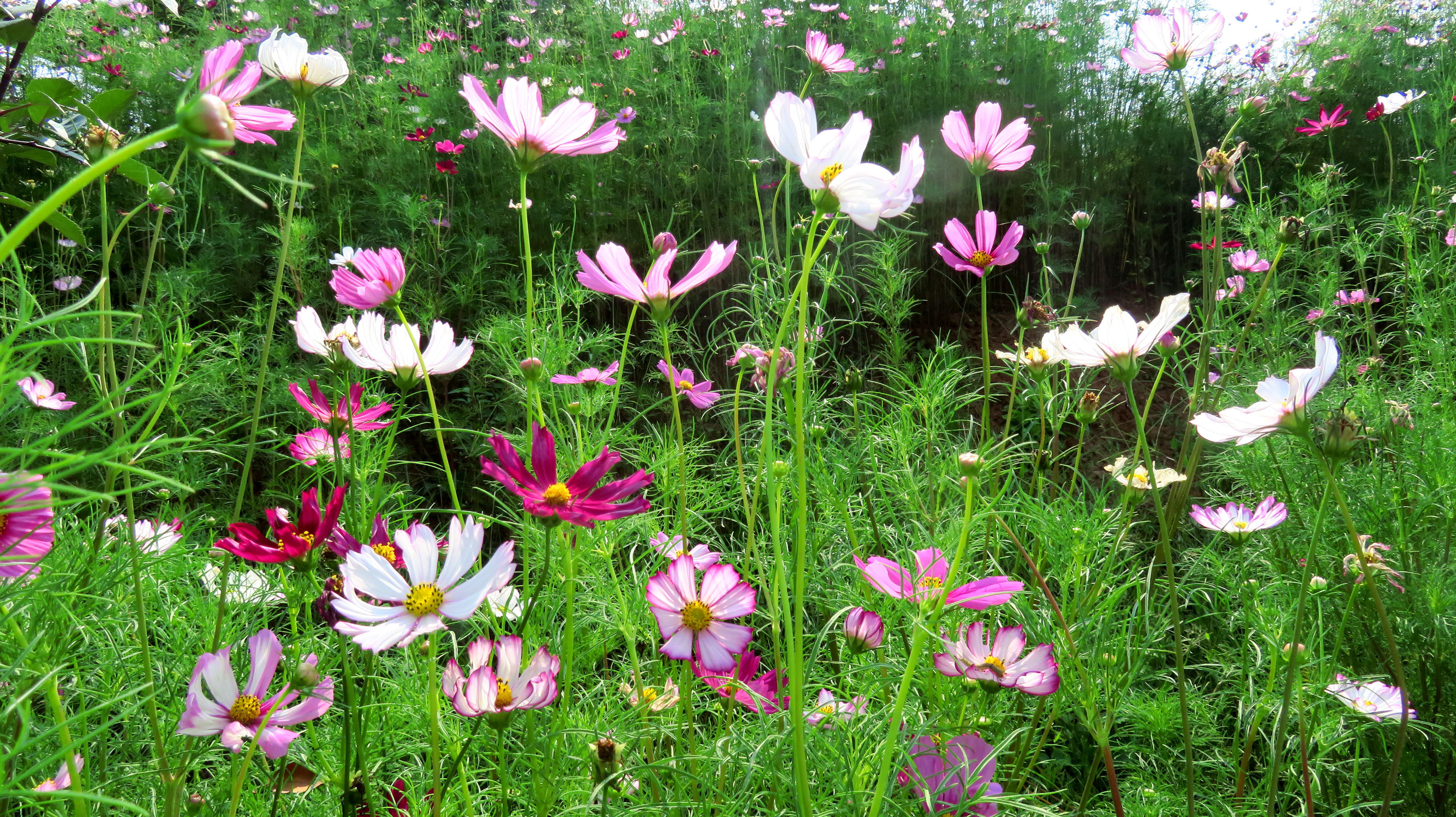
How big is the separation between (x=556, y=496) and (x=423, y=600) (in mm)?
103

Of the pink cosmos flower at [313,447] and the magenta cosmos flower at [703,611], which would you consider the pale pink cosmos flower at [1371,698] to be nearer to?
the magenta cosmos flower at [703,611]

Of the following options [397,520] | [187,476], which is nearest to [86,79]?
[187,476]

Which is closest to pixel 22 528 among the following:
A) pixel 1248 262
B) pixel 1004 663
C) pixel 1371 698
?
pixel 1004 663

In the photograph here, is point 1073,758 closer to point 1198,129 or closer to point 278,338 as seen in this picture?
point 278,338

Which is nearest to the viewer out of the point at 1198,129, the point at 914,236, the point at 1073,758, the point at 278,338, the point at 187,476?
the point at 1073,758

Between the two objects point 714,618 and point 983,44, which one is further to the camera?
point 983,44

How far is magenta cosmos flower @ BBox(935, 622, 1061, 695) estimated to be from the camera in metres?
0.69

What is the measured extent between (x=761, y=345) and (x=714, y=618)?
23.4 inches

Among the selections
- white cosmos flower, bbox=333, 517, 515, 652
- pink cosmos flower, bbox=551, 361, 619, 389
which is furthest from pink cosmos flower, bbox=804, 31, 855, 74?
white cosmos flower, bbox=333, 517, 515, 652

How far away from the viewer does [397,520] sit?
1.24 meters

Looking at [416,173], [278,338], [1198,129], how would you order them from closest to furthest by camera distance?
[278,338] → [416,173] → [1198,129]

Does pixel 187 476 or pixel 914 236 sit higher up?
pixel 914 236

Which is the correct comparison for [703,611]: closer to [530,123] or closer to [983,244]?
[530,123]

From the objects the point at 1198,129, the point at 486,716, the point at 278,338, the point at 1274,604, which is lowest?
the point at 278,338
